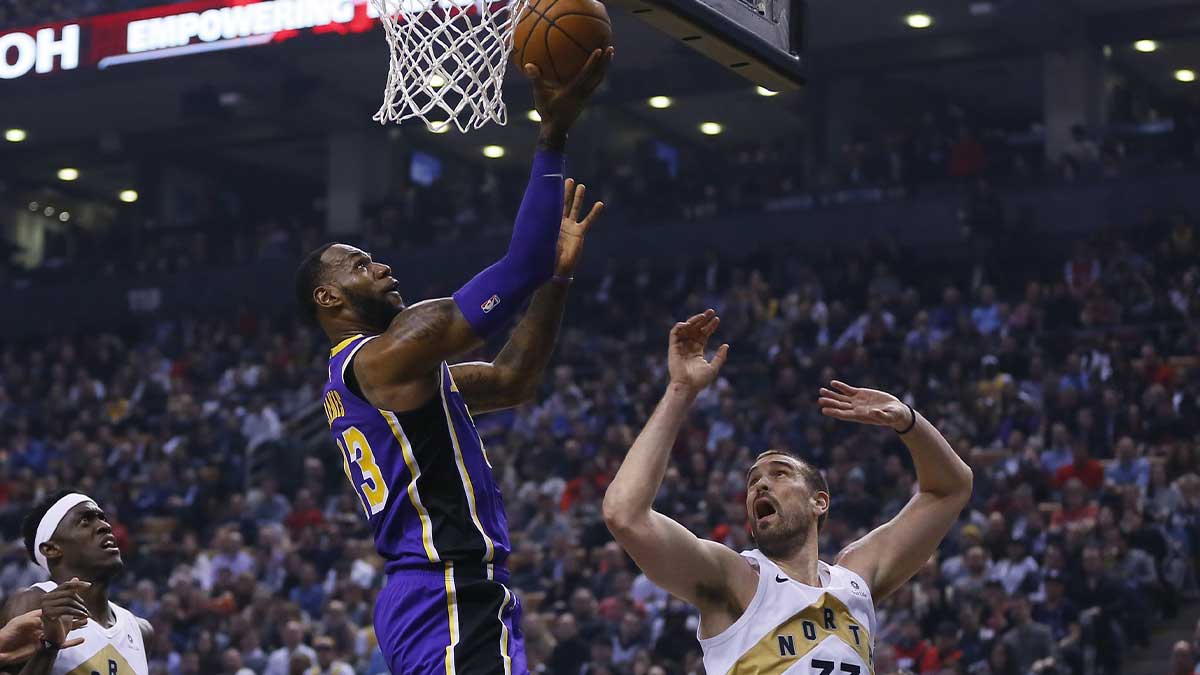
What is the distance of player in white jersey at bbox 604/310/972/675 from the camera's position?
397 cm

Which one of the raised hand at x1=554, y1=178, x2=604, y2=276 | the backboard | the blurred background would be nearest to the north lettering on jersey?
the raised hand at x1=554, y1=178, x2=604, y2=276

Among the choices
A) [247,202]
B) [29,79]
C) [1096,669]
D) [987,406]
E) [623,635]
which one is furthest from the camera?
[247,202]

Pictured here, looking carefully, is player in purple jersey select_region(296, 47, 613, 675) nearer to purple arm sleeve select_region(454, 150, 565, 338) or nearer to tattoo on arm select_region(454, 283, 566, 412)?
purple arm sleeve select_region(454, 150, 565, 338)

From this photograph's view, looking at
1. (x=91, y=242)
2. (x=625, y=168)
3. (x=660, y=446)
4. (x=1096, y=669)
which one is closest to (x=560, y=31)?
(x=660, y=446)

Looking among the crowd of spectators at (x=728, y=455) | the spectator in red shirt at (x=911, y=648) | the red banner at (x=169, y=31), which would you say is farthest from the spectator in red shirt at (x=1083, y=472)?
the red banner at (x=169, y=31)

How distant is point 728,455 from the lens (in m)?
14.5

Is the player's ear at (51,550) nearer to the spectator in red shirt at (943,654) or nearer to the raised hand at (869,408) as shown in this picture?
the raised hand at (869,408)

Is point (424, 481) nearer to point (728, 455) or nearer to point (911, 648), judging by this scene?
point (911, 648)

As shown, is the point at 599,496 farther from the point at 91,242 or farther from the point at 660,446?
the point at 91,242

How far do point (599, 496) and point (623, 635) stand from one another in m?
3.03

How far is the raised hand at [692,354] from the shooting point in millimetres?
4043

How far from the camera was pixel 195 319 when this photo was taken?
2273cm

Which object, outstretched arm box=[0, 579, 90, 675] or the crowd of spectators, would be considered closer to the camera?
outstretched arm box=[0, 579, 90, 675]

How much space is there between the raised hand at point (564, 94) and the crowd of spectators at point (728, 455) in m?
6.97
